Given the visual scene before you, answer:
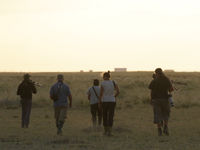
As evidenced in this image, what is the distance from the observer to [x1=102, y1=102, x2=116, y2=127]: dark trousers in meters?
15.3

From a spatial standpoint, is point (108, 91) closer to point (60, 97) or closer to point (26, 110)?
point (60, 97)

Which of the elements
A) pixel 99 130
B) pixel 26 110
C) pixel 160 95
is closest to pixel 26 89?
pixel 26 110

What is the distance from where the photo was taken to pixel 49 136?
51.1ft

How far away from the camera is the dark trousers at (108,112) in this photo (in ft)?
50.3

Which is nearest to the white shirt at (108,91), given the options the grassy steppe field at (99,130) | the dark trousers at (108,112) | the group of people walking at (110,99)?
the group of people walking at (110,99)

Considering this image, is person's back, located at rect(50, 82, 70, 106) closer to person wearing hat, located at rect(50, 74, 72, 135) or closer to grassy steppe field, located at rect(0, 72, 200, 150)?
person wearing hat, located at rect(50, 74, 72, 135)

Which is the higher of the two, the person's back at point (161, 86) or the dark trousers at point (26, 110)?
the person's back at point (161, 86)

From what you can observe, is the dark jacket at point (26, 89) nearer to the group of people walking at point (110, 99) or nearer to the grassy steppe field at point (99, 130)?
the grassy steppe field at point (99, 130)

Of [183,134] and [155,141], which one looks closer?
[155,141]

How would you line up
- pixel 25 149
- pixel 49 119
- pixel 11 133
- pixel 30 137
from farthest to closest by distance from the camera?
pixel 49 119 → pixel 11 133 → pixel 30 137 → pixel 25 149

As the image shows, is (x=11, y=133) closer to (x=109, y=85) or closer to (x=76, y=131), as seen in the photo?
(x=76, y=131)

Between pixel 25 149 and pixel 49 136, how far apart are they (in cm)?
314

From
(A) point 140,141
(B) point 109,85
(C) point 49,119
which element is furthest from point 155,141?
(C) point 49,119

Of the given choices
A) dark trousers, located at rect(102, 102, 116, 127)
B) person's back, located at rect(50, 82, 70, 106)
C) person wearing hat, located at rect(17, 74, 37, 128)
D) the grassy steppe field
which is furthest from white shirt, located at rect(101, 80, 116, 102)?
person wearing hat, located at rect(17, 74, 37, 128)
